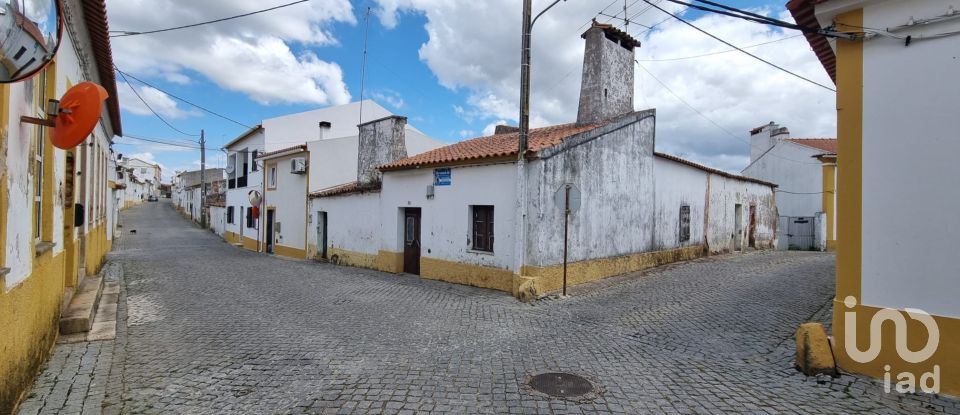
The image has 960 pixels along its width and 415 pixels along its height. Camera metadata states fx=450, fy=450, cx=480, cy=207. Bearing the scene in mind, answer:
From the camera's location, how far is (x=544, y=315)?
7.81 m

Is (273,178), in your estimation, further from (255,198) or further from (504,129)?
(504,129)

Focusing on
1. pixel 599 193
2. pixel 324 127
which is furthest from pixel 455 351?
Result: pixel 324 127

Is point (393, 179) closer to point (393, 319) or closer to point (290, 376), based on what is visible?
point (393, 319)

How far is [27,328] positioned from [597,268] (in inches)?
384

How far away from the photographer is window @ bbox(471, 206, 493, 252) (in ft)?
33.8

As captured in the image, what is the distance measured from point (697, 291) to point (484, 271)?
4.53 metres

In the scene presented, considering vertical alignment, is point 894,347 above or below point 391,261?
above

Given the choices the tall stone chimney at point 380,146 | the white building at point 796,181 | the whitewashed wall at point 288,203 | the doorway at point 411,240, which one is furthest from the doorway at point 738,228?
the whitewashed wall at point 288,203

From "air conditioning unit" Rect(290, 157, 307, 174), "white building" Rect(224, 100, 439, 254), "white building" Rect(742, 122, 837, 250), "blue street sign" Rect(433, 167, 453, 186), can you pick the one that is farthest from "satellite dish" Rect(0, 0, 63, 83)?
"white building" Rect(742, 122, 837, 250)

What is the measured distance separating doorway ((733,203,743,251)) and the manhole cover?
16.3m

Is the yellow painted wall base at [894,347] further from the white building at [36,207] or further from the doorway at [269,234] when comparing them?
the doorway at [269,234]

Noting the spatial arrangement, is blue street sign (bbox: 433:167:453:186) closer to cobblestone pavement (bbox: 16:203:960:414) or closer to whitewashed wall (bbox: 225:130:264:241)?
cobblestone pavement (bbox: 16:203:960:414)

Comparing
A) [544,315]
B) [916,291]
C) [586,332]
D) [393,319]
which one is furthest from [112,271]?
[916,291]

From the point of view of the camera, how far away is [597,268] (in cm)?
1091
